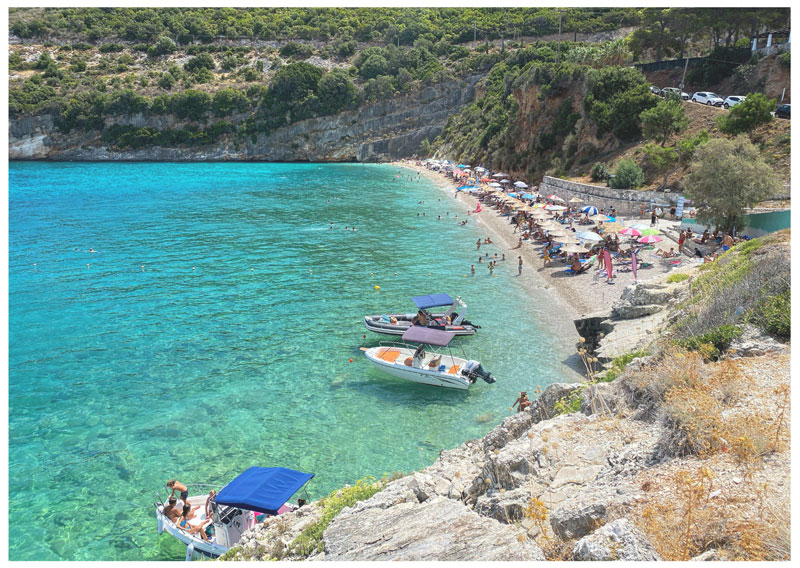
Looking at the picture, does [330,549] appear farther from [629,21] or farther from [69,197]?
[629,21]

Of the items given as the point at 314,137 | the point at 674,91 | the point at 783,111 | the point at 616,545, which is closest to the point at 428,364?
the point at 616,545

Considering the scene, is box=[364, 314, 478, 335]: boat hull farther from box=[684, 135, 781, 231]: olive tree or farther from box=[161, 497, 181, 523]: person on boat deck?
box=[684, 135, 781, 231]: olive tree

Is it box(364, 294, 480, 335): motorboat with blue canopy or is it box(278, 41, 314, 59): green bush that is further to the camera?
box(278, 41, 314, 59): green bush

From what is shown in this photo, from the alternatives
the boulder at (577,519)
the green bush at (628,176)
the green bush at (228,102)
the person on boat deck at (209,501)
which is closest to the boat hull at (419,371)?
the person on boat deck at (209,501)

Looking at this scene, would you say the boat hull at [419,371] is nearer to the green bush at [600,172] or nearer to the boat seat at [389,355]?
the boat seat at [389,355]

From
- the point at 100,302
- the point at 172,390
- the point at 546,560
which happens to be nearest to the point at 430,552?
the point at 546,560

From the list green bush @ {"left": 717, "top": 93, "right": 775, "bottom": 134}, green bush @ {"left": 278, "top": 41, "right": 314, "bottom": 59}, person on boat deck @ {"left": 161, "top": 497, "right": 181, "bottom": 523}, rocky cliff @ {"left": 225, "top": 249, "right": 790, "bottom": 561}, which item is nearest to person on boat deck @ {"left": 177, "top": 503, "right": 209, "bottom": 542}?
person on boat deck @ {"left": 161, "top": 497, "right": 181, "bottom": 523}

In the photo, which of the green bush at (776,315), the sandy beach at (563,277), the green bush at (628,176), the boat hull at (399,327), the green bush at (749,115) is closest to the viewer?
the green bush at (776,315)
